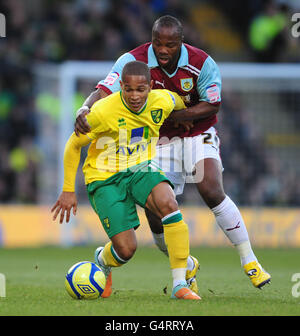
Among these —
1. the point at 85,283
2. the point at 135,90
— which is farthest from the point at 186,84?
the point at 85,283

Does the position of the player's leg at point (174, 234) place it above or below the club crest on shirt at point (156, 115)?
below

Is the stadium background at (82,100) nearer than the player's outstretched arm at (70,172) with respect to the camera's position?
No

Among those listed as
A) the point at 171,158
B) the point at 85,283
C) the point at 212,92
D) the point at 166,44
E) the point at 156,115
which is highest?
the point at 166,44

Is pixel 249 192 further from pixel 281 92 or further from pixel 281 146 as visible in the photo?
pixel 281 92

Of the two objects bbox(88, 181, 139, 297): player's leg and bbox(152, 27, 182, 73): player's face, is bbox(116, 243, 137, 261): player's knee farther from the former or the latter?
bbox(152, 27, 182, 73): player's face

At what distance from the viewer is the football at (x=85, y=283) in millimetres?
6273

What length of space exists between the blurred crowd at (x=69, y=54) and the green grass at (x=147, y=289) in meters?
2.43

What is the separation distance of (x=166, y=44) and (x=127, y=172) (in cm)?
107

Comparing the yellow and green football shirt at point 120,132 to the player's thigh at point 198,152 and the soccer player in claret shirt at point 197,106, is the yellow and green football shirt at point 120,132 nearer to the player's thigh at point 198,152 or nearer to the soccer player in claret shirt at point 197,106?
the soccer player in claret shirt at point 197,106

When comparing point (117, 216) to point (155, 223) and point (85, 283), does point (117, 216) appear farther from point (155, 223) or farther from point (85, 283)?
point (155, 223)

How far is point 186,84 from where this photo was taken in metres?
7.09

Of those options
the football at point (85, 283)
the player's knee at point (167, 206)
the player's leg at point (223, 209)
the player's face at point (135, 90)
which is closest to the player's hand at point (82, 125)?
the player's face at point (135, 90)

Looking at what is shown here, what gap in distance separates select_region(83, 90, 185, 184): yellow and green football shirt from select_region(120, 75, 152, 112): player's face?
0.29 ft

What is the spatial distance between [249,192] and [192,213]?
1.07 m
